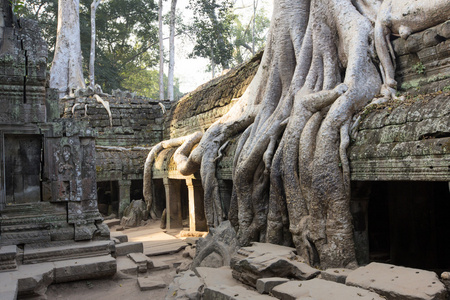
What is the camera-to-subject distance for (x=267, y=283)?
158 inches

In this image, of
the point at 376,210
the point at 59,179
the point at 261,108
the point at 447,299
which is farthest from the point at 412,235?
the point at 59,179

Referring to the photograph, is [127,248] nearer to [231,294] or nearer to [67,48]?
[231,294]

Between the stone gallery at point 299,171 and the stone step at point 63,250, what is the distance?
0.02 meters

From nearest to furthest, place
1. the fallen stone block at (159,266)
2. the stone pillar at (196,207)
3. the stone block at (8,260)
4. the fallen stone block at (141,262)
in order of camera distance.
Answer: the stone block at (8,260)
the fallen stone block at (141,262)
the fallen stone block at (159,266)
the stone pillar at (196,207)

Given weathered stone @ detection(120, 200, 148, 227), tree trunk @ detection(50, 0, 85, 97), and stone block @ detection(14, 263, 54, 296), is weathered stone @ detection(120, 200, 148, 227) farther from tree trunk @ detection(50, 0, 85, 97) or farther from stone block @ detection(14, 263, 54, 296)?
tree trunk @ detection(50, 0, 85, 97)

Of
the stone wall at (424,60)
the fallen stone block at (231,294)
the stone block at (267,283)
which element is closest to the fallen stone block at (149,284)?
the fallen stone block at (231,294)

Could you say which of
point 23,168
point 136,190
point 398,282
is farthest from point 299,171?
point 136,190

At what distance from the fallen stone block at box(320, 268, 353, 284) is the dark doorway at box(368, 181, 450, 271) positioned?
1.82 meters

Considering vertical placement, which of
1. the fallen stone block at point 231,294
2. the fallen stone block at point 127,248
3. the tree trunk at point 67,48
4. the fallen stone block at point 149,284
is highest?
the tree trunk at point 67,48

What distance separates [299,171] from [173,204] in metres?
5.97

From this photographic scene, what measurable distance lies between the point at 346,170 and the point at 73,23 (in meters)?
18.6

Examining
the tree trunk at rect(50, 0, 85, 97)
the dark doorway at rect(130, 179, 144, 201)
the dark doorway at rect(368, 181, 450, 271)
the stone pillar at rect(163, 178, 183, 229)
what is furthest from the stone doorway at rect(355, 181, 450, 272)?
the tree trunk at rect(50, 0, 85, 97)

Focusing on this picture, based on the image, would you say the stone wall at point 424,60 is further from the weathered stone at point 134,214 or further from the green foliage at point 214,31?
the green foliage at point 214,31

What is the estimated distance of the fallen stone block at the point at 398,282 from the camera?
318 cm
